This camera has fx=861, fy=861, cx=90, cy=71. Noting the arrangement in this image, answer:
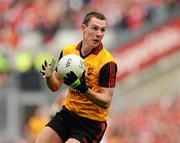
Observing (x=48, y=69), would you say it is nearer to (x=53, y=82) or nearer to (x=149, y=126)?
(x=53, y=82)

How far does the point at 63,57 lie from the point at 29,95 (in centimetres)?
1167

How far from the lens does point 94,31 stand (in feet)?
29.9

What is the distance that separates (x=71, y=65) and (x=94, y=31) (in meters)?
0.54

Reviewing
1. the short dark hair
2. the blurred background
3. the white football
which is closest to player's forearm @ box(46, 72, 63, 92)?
the white football

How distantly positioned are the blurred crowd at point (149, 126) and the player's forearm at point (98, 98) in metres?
7.82

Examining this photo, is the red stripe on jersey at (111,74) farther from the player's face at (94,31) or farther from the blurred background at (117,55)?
the blurred background at (117,55)

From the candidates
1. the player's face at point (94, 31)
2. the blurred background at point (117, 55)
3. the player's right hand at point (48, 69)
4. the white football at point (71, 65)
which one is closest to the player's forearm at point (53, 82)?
the player's right hand at point (48, 69)

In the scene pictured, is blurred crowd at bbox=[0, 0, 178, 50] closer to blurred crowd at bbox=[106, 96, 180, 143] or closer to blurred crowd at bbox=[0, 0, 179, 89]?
blurred crowd at bbox=[0, 0, 179, 89]

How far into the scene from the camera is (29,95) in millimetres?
20547

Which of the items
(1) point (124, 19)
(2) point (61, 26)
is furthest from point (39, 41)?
(1) point (124, 19)

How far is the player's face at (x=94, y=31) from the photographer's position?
9078mm

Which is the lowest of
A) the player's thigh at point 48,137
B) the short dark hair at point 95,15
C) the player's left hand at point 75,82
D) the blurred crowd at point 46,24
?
the player's thigh at point 48,137

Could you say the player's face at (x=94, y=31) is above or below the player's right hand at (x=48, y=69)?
above

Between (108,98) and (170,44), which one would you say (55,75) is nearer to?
(108,98)
